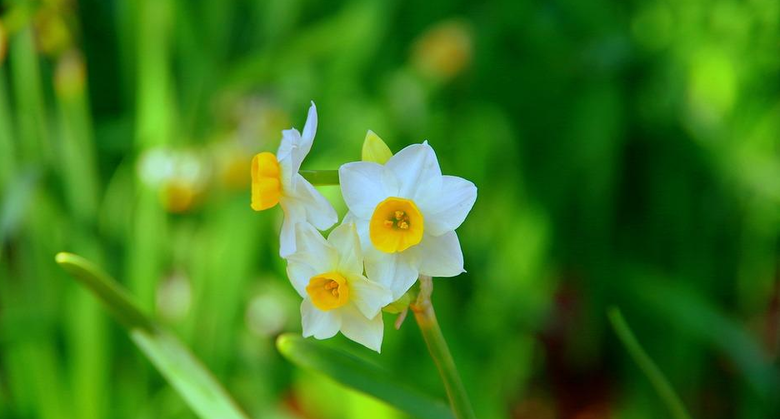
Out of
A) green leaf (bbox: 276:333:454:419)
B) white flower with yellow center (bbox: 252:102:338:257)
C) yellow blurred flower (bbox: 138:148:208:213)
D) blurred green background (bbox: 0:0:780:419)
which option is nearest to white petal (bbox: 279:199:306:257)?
white flower with yellow center (bbox: 252:102:338:257)

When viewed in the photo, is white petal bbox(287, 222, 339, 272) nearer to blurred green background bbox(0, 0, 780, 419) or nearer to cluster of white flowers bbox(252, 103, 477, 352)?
cluster of white flowers bbox(252, 103, 477, 352)

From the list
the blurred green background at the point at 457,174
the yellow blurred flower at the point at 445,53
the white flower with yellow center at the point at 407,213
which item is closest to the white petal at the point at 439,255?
the white flower with yellow center at the point at 407,213

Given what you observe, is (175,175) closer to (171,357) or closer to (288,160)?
(171,357)

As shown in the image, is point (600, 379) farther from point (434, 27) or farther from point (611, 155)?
point (434, 27)

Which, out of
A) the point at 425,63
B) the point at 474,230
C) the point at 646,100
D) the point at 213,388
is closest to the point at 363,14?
the point at 425,63

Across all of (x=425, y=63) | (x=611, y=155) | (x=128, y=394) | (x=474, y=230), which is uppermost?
(x=425, y=63)

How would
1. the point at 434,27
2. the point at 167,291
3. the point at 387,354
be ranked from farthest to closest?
the point at 434,27
the point at 167,291
the point at 387,354
